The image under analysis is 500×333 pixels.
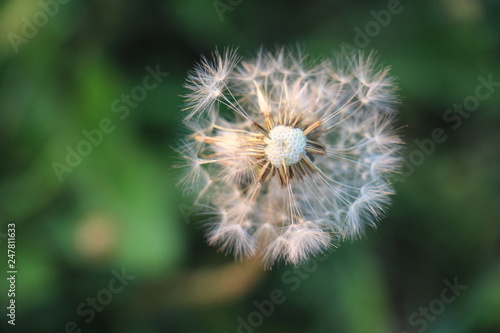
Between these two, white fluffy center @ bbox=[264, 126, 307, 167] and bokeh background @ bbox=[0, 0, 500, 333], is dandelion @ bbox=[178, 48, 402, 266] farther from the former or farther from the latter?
bokeh background @ bbox=[0, 0, 500, 333]

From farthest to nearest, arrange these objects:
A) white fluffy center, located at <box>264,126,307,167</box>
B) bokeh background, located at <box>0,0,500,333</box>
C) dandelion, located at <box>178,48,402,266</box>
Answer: bokeh background, located at <box>0,0,500,333</box> < dandelion, located at <box>178,48,402,266</box> < white fluffy center, located at <box>264,126,307,167</box>

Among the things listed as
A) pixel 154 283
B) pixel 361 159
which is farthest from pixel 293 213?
pixel 154 283

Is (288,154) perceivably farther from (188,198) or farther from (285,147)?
(188,198)

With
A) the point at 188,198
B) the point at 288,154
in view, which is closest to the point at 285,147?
the point at 288,154

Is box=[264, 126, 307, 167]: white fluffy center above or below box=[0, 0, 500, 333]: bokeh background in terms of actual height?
below

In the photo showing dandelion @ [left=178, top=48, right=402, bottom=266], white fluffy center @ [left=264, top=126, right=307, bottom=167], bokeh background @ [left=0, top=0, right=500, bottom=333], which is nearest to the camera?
white fluffy center @ [left=264, top=126, right=307, bottom=167]

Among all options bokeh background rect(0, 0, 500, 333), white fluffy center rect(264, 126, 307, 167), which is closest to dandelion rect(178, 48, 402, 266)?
white fluffy center rect(264, 126, 307, 167)

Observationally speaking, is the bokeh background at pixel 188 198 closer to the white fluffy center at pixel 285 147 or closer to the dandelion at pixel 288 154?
the dandelion at pixel 288 154

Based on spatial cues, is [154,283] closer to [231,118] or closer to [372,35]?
[231,118]
